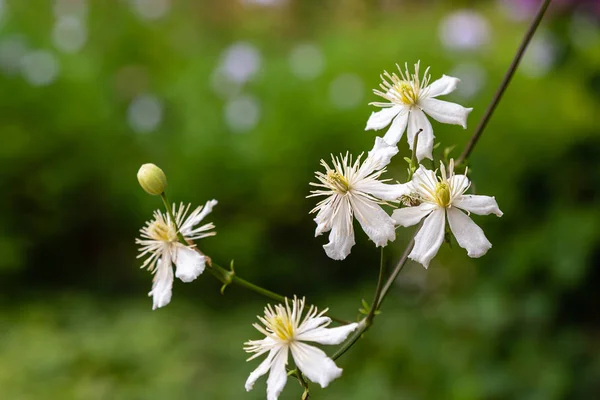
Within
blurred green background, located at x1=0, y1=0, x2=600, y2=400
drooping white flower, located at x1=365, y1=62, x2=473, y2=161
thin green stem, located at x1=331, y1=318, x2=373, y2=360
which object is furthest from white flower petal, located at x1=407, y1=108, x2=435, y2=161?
blurred green background, located at x1=0, y1=0, x2=600, y2=400

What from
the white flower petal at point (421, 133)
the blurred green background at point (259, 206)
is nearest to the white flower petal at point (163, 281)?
the white flower petal at point (421, 133)

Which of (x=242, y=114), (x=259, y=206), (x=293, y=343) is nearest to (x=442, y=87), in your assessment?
(x=293, y=343)

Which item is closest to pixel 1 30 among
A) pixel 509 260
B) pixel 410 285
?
pixel 410 285

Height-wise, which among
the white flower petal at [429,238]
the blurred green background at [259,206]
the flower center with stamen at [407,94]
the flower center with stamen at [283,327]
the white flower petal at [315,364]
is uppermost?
the blurred green background at [259,206]

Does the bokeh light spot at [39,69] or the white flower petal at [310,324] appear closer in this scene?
the white flower petal at [310,324]

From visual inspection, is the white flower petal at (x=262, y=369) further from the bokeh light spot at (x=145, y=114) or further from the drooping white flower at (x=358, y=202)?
the bokeh light spot at (x=145, y=114)

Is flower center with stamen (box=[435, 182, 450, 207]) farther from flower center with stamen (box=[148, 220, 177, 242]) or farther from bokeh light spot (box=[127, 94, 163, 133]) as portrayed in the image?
bokeh light spot (box=[127, 94, 163, 133])

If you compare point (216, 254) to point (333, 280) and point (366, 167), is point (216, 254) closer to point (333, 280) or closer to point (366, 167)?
point (333, 280)

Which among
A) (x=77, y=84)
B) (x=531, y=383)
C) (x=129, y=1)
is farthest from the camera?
(x=129, y=1)
